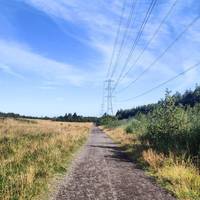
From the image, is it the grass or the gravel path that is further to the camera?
the grass

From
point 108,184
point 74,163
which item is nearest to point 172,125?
point 74,163

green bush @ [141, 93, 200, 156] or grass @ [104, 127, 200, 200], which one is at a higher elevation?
green bush @ [141, 93, 200, 156]

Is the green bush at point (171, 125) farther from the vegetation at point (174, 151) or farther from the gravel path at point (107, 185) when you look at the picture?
the gravel path at point (107, 185)

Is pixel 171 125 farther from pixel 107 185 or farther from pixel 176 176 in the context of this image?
pixel 107 185

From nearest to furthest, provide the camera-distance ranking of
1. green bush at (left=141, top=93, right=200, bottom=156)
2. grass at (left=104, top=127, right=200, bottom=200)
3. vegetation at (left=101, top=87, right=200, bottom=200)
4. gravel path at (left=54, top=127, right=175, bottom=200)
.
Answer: gravel path at (left=54, top=127, right=175, bottom=200) < grass at (left=104, top=127, right=200, bottom=200) < vegetation at (left=101, top=87, right=200, bottom=200) < green bush at (left=141, top=93, right=200, bottom=156)

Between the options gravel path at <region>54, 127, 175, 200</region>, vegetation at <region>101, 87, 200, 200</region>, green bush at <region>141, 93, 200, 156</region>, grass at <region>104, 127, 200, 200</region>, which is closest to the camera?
gravel path at <region>54, 127, 175, 200</region>

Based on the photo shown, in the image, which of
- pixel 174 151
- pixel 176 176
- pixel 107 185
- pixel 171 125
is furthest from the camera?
pixel 171 125

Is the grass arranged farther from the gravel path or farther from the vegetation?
the gravel path

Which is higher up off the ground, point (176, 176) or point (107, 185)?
point (176, 176)

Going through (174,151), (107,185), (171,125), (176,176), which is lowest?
(107,185)

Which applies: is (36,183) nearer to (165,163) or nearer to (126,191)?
(126,191)

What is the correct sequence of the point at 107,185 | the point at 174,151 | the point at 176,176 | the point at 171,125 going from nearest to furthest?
1. the point at 107,185
2. the point at 176,176
3. the point at 174,151
4. the point at 171,125

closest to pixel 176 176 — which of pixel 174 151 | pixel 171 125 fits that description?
pixel 174 151

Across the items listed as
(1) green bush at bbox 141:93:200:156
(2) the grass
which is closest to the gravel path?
(2) the grass
